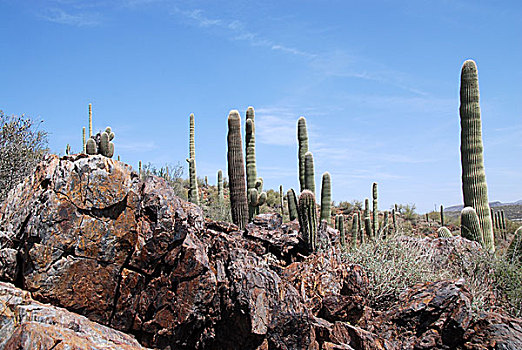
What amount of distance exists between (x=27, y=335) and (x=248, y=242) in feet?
13.0

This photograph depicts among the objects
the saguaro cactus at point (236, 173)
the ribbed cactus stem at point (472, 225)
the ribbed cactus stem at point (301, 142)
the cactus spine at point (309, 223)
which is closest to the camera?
the cactus spine at point (309, 223)

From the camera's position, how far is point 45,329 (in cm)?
313

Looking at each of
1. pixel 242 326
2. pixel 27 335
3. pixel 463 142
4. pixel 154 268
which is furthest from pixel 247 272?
pixel 463 142

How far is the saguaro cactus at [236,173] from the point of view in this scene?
11.6 meters

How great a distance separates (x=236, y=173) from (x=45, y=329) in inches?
344

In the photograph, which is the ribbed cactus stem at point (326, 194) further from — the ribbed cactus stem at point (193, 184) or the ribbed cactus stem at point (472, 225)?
the ribbed cactus stem at point (193, 184)

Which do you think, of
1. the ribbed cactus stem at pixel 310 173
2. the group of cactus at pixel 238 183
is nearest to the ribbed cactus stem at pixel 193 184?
the group of cactus at pixel 238 183

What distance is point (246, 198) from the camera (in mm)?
11734

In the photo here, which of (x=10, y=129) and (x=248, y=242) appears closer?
(x=248, y=242)

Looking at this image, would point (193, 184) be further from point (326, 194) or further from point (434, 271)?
point (434, 271)

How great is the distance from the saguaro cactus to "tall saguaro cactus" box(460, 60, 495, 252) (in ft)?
18.8

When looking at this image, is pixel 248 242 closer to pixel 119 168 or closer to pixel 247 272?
pixel 247 272

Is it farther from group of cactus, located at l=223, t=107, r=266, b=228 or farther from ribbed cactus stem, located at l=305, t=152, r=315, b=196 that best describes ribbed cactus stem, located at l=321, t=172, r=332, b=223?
group of cactus, located at l=223, t=107, r=266, b=228

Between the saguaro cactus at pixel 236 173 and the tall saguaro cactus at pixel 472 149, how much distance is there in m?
5.74
